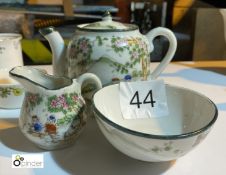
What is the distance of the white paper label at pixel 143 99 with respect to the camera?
0.49 metres

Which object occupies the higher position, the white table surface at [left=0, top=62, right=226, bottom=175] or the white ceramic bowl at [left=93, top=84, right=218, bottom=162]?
the white ceramic bowl at [left=93, top=84, right=218, bottom=162]

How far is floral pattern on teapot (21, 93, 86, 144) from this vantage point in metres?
0.42

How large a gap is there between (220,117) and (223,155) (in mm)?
134

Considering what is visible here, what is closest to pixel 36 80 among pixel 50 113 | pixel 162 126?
pixel 50 113

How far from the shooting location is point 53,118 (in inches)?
16.5

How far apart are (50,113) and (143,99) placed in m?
0.15

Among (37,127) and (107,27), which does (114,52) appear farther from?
(37,127)

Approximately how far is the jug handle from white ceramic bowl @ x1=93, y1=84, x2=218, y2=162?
0.01m

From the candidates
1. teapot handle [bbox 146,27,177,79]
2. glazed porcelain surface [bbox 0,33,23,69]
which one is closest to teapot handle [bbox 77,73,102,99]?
teapot handle [bbox 146,27,177,79]

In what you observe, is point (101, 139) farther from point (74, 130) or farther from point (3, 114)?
point (3, 114)

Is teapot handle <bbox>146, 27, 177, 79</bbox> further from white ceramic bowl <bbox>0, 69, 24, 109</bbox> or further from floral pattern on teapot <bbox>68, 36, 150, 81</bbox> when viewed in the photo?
white ceramic bowl <bbox>0, 69, 24, 109</bbox>

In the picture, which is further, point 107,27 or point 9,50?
point 9,50

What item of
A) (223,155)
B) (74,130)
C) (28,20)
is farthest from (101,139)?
(28,20)

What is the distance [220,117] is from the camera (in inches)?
22.4
